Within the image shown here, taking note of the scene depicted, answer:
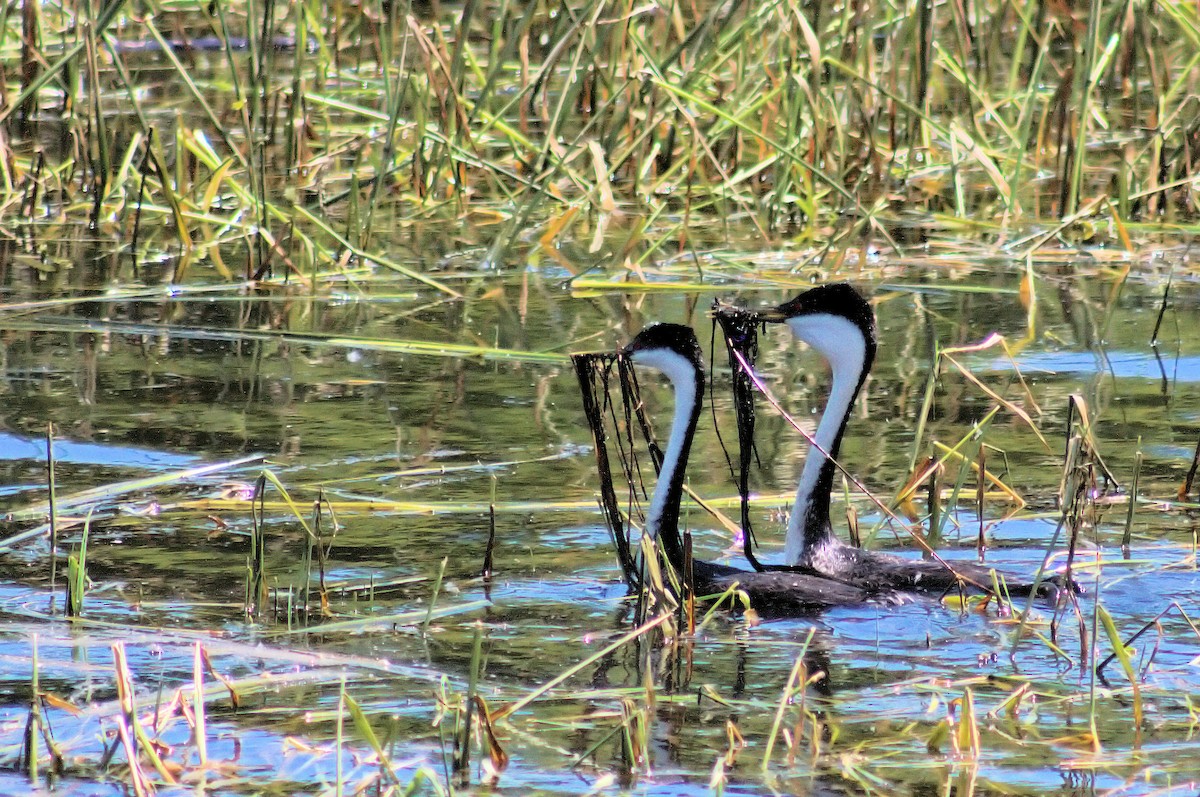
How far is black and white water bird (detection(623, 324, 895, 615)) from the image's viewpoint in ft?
19.5

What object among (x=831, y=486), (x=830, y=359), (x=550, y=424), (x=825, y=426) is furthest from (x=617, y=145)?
(x=831, y=486)

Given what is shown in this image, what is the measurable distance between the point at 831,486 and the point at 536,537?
939 mm

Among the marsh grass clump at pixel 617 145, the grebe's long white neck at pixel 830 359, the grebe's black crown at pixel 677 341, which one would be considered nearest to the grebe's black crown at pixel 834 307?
the grebe's long white neck at pixel 830 359

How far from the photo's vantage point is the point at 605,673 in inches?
208

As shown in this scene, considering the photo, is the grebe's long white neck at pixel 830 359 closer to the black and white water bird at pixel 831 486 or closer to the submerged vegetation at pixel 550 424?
the black and white water bird at pixel 831 486

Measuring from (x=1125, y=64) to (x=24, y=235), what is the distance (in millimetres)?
6747

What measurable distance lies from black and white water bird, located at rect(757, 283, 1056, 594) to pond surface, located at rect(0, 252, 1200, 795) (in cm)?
20

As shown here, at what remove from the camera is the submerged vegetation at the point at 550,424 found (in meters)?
4.66

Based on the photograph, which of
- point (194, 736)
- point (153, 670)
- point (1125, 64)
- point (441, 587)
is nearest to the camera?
point (194, 736)

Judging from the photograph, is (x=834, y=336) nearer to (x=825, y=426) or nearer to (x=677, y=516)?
(x=825, y=426)

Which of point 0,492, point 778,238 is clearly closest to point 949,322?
point 778,238

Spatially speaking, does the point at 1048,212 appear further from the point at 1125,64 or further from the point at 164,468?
the point at 164,468

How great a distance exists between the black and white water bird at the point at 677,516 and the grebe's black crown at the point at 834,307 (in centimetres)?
40

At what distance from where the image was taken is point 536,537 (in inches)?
258
